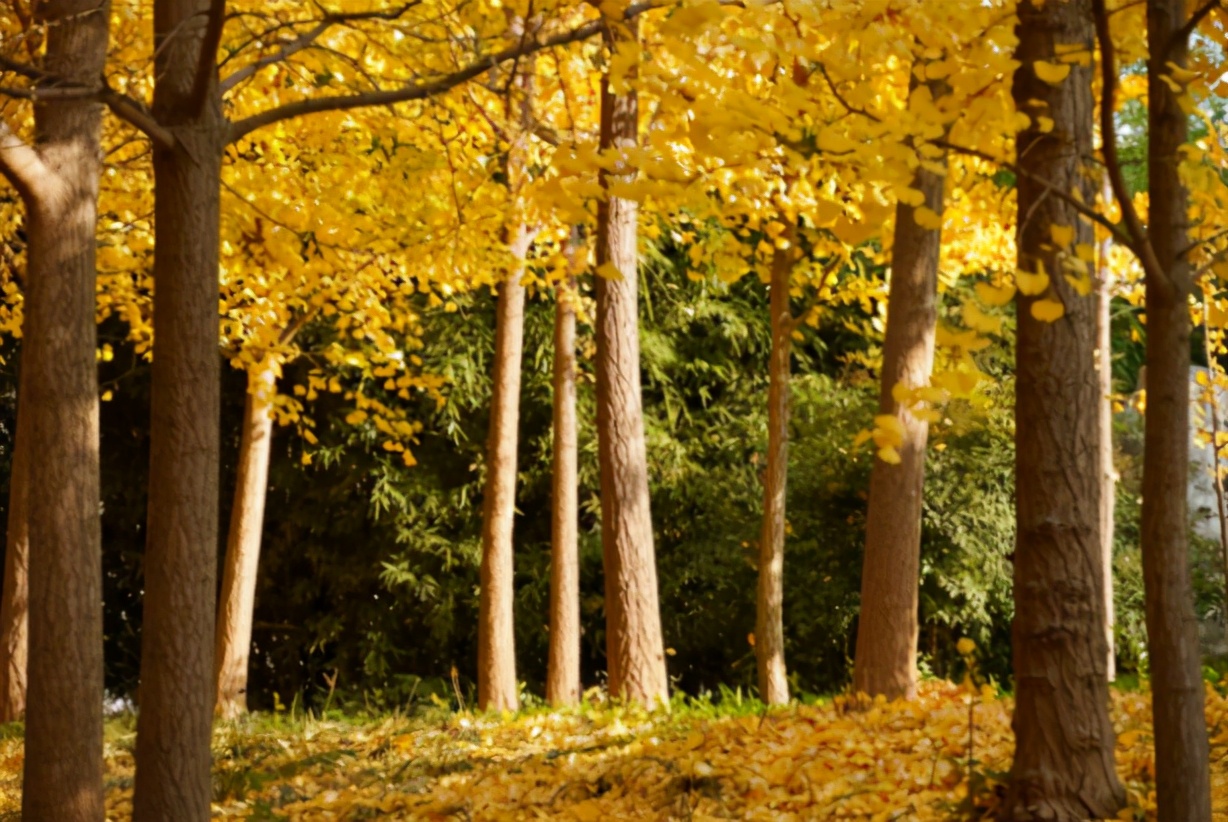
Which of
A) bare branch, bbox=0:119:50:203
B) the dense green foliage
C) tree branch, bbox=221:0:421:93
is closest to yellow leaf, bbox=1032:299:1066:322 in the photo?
tree branch, bbox=221:0:421:93

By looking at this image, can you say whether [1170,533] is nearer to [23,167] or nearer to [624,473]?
[23,167]

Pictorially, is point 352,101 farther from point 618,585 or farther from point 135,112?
point 618,585

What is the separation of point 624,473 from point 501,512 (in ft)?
5.89

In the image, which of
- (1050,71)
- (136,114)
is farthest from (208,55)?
(1050,71)

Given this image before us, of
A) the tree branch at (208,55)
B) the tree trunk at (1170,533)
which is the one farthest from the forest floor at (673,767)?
the tree branch at (208,55)

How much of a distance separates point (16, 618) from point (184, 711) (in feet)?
17.9

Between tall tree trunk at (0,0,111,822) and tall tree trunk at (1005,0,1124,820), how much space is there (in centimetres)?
315

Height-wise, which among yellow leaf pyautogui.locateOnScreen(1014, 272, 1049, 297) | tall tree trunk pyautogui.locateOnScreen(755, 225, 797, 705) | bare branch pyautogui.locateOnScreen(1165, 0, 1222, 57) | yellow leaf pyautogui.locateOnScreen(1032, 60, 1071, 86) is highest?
bare branch pyautogui.locateOnScreen(1165, 0, 1222, 57)

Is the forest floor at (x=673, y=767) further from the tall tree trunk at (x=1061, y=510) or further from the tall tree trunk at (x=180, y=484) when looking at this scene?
the tall tree trunk at (x=180, y=484)

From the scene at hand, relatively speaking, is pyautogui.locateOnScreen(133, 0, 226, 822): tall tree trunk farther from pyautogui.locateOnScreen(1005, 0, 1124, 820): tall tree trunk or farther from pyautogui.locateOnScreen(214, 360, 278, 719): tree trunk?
pyautogui.locateOnScreen(214, 360, 278, 719): tree trunk

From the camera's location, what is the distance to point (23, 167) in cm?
458

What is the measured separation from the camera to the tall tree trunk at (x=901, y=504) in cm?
571

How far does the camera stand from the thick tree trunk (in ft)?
29.7

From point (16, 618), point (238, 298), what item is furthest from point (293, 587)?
point (238, 298)
